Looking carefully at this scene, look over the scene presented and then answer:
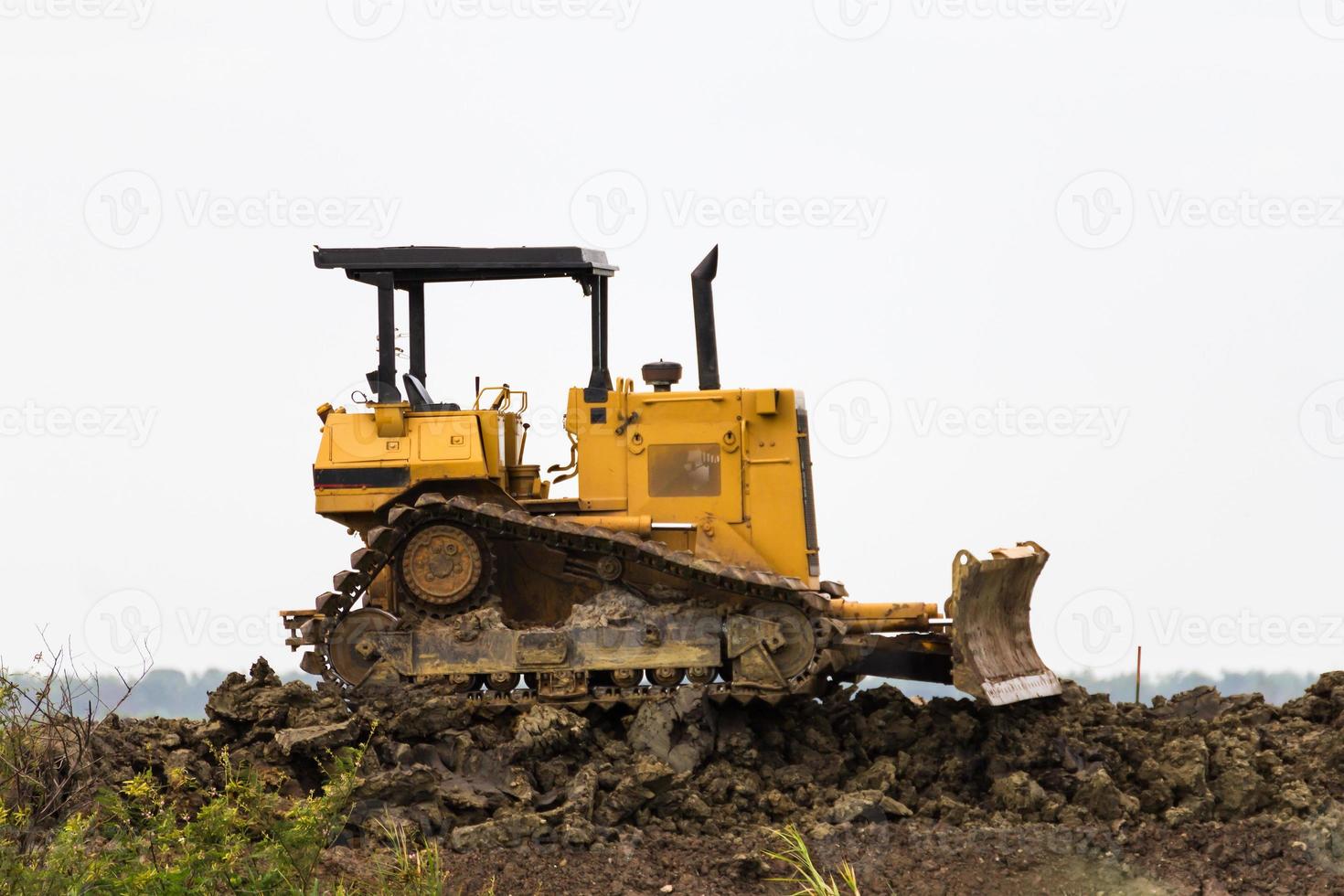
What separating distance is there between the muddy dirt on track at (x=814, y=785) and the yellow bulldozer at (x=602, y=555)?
45cm

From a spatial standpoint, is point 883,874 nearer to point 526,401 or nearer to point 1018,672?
point 1018,672

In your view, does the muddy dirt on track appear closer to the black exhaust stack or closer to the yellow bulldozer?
the yellow bulldozer

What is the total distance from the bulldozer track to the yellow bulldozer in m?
0.02

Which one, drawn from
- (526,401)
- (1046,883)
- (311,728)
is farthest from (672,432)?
(1046,883)

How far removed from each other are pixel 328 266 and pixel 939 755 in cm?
643

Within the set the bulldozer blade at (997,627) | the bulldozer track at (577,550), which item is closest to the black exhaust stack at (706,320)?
the bulldozer track at (577,550)

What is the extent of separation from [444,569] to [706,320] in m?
3.08

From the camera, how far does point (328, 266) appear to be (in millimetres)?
16250

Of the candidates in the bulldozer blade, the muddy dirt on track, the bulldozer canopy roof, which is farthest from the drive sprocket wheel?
the bulldozer blade

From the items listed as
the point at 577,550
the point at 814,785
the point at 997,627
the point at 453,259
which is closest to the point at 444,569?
the point at 577,550

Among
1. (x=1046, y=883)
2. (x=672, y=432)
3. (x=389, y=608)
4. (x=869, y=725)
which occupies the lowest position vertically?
(x=1046, y=883)

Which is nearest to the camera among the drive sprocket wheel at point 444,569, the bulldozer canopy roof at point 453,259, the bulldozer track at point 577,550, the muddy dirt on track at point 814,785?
the muddy dirt on track at point 814,785

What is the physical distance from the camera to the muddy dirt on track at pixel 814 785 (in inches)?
498

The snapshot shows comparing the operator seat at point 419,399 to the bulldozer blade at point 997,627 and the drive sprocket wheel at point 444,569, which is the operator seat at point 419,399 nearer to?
the drive sprocket wheel at point 444,569
